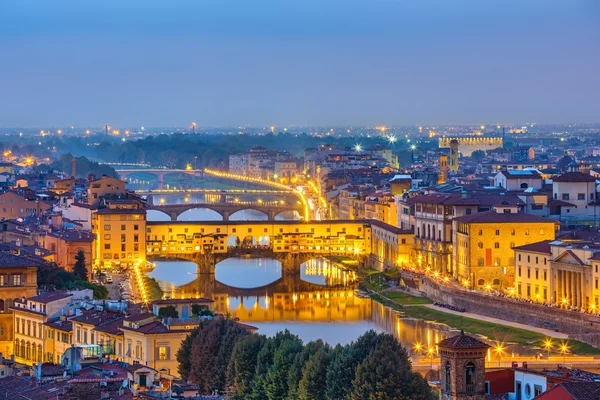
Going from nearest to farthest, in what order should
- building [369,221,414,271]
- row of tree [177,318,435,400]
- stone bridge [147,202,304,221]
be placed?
row of tree [177,318,435,400], building [369,221,414,271], stone bridge [147,202,304,221]

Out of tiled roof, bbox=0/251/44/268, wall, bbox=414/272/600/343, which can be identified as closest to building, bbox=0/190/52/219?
wall, bbox=414/272/600/343

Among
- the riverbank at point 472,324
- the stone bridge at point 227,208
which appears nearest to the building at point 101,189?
the stone bridge at point 227,208

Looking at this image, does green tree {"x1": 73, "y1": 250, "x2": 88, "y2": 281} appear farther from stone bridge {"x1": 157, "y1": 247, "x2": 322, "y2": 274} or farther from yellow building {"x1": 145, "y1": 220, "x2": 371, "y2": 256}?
yellow building {"x1": 145, "y1": 220, "x2": 371, "y2": 256}

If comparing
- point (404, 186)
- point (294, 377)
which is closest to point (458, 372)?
point (294, 377)

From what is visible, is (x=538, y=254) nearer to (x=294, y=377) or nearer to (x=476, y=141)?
(x=294, y=377)

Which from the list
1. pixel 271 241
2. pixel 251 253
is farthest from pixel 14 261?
pixel 271 241
